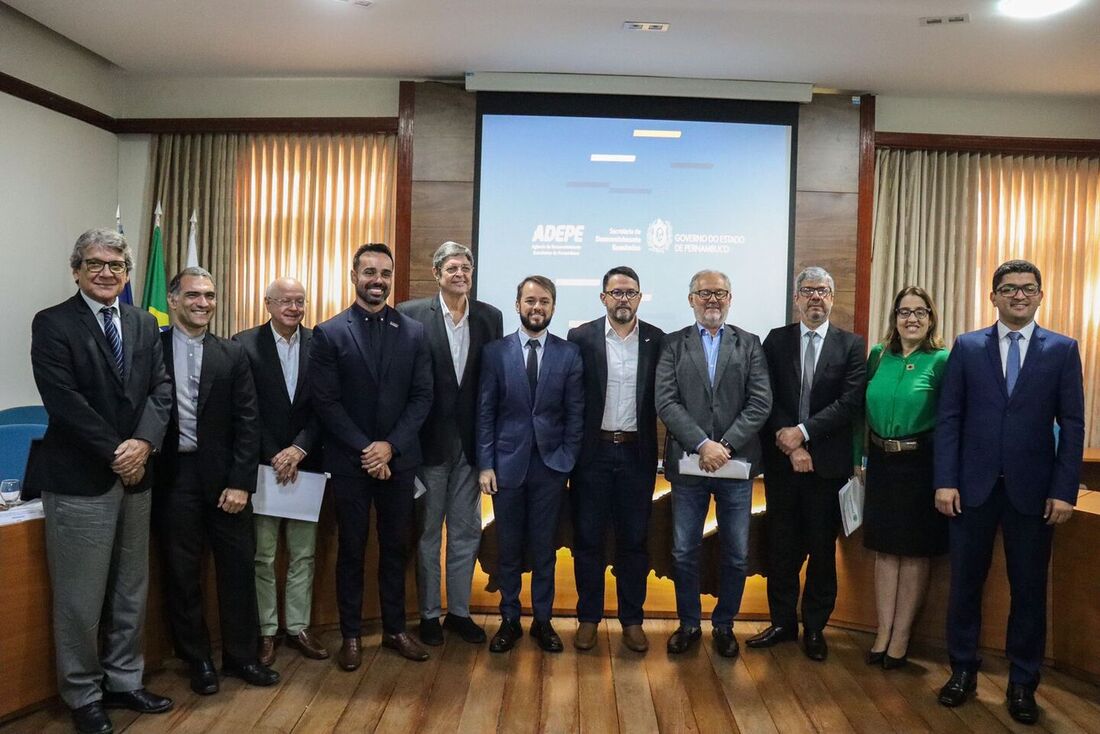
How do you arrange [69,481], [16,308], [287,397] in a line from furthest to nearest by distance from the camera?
[16,308] → [287,397] → [69,481]

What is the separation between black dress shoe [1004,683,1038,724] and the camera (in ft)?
9.90

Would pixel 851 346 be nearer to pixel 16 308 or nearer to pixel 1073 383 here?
pixel 1073 383

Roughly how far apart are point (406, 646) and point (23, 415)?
322cm

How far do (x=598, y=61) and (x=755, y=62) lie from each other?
1.04 metres

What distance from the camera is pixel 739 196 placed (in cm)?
610

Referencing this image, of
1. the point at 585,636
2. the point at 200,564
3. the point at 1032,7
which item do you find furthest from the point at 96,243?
the point at 1032,7

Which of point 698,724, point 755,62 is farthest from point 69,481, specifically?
point 755,62

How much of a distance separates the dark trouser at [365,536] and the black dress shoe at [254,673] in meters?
0.34

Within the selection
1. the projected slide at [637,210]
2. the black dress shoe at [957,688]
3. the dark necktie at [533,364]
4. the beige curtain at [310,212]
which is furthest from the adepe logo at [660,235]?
the black dress shoe at [957,688]

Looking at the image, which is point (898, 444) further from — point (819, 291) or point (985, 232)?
point (985, 232)

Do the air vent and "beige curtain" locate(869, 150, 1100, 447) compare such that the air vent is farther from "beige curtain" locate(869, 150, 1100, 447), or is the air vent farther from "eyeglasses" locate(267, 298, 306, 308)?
"eyeglasses" locate(267, 298, 306, 308)

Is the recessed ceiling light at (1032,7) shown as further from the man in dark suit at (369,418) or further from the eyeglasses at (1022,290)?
the man in dark suit at (369,418)

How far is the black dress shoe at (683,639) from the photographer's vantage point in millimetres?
3621

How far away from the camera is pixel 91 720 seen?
2.75 meters
